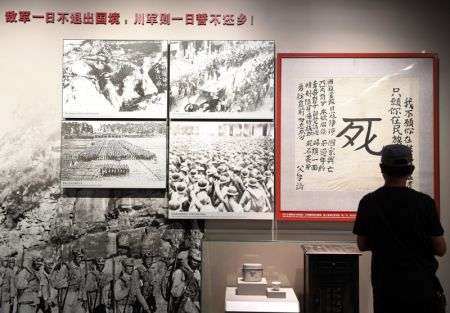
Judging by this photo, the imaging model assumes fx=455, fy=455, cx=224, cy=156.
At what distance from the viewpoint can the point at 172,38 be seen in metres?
2.89

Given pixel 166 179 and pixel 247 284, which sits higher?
pixel 166 179

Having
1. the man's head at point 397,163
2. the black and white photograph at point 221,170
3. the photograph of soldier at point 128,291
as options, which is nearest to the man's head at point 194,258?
the black and white photograph at point 221,170

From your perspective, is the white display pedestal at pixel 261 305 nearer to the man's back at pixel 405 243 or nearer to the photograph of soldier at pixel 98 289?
the man's back at pixel 405 243

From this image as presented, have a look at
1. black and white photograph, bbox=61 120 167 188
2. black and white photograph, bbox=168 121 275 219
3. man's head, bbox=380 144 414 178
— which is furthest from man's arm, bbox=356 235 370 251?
black and white photograph, bbox=61 120 167 188

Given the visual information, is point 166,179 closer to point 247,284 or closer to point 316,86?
point 247,284

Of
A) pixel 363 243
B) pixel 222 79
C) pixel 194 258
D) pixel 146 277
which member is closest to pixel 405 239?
pixel 363 243

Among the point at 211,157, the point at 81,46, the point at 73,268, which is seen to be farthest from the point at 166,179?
the point at 81,46

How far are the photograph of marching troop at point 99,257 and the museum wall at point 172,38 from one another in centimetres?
2

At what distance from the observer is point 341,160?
2.81 metres

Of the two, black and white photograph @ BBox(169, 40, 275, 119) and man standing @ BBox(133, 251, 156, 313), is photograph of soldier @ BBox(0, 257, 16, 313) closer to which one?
man standing @ BBox(133, 251, 156, 313)

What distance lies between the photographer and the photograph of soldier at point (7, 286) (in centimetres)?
281

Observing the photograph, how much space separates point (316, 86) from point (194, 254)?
1.29m

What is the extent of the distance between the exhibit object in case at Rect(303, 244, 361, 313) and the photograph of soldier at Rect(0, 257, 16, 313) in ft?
5.89

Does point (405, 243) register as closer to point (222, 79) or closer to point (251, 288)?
point (251, 288)
